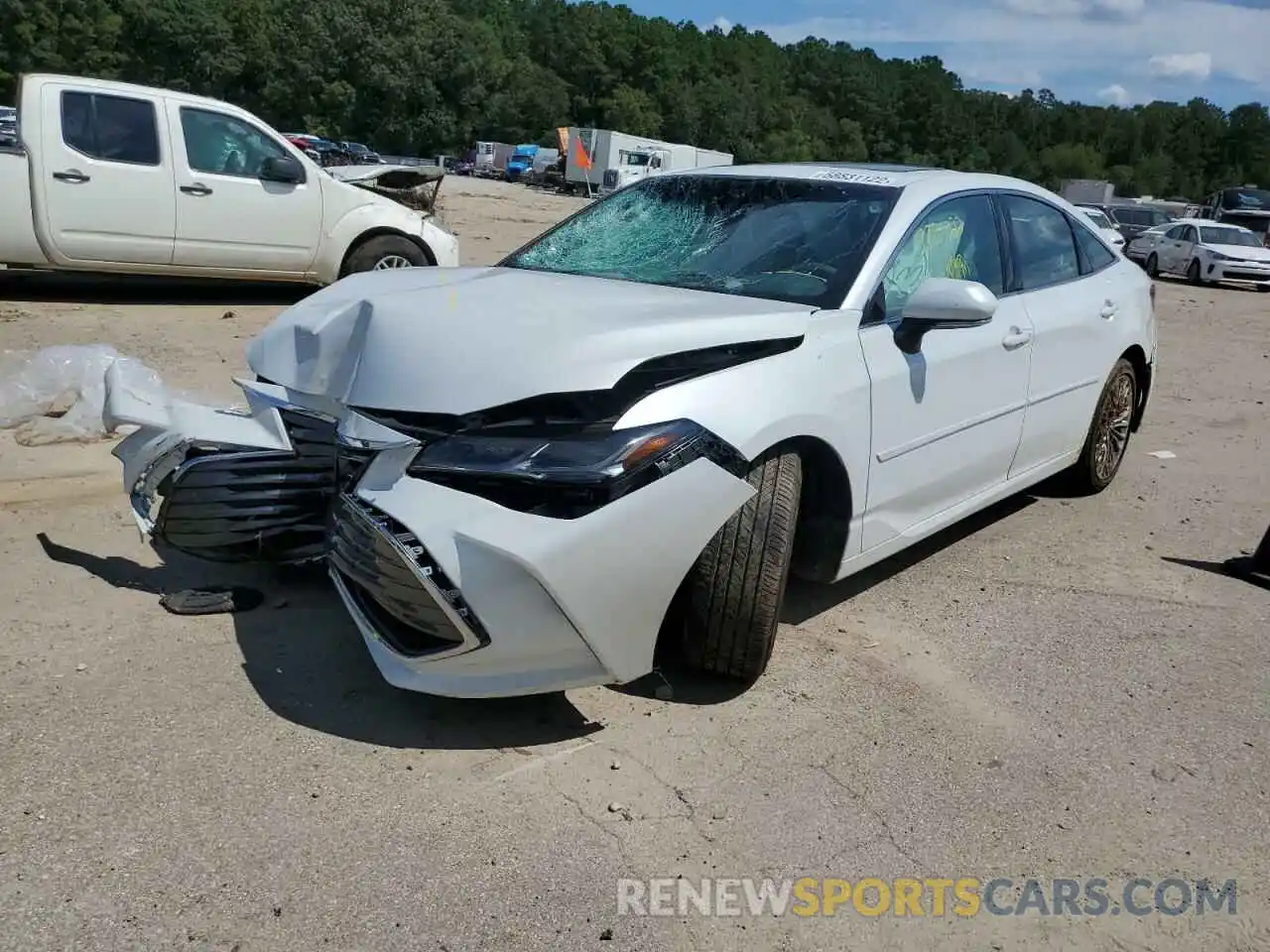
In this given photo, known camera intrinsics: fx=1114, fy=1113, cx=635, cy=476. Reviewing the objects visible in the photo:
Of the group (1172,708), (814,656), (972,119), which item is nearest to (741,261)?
(814,656)

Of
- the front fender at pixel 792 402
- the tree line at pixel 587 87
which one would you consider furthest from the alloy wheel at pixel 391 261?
the tree line at pixel 587 87

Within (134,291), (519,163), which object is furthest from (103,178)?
(519,163)

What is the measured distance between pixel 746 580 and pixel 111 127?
7.72m

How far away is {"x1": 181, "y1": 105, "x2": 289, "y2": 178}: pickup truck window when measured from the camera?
8.98 metres

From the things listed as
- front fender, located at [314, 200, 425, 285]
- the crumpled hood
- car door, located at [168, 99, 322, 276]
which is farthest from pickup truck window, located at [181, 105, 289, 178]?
the crumpled hood

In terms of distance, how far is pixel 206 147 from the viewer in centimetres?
905

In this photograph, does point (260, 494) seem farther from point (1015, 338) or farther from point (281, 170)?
point (281, 170)

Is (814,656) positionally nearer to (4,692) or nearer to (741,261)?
(741,261)

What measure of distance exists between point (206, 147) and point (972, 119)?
12086 cm

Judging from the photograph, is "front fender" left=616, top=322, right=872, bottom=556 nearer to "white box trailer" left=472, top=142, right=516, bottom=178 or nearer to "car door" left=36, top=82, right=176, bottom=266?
"car door" left=36, top=82, right=176, bottom=266

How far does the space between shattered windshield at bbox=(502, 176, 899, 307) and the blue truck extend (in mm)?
65722

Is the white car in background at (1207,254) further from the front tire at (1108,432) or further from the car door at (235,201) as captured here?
the car door at (235,201)

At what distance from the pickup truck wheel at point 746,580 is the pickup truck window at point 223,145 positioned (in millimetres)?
7395

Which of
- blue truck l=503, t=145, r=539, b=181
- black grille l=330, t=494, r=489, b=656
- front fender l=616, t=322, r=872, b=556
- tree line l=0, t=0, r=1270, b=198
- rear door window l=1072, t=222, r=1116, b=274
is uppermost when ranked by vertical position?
tree line l=0, t=0, r=1270, b=198
